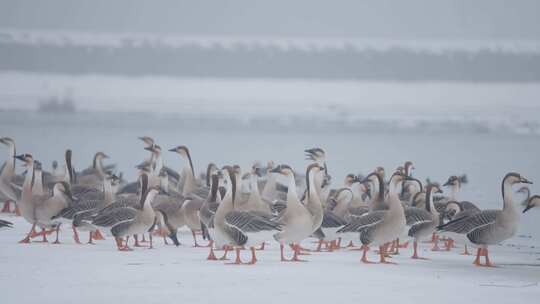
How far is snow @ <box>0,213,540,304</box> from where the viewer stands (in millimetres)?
8516

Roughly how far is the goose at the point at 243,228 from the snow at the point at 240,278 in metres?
0.26

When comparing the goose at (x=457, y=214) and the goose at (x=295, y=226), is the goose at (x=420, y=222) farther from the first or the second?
the goose at (x=295, y=226)

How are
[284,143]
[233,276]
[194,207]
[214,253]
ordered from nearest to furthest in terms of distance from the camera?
[233,276] → [214,253] → [194,207] → [284,143]

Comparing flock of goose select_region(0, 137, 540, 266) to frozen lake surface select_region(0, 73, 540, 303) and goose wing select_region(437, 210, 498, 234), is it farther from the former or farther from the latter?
frozen lake surface select_region(0, 73, 540, 303)

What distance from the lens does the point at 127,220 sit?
11.5 m

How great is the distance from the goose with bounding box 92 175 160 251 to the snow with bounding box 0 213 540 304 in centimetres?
22

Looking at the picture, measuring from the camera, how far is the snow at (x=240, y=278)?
27.9 feet

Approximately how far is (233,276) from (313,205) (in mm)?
2317

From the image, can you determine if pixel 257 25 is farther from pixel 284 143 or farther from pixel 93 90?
pixel 284 143

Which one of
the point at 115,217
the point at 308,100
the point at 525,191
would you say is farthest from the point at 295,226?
the point at 308,100

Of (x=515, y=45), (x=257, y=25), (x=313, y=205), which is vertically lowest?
(x=313, y=205)

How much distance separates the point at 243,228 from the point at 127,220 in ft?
5.20

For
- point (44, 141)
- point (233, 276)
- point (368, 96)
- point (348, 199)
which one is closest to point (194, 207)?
point (348, 199)

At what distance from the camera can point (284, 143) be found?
3231 cm
